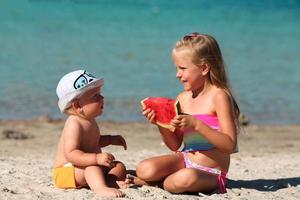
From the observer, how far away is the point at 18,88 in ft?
41.3

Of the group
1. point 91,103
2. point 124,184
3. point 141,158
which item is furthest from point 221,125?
point 141,158

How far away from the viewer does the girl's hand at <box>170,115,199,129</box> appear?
18.0 feet

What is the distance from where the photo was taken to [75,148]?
18.7 ft

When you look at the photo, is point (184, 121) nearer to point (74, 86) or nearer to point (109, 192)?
point (109, 192)

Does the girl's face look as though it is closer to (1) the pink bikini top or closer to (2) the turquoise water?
(1) the pink bikini top

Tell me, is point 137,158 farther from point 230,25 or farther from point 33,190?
point 230,25

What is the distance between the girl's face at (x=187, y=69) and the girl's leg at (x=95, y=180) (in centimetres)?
92

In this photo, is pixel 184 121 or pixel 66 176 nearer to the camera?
pixel 184 121

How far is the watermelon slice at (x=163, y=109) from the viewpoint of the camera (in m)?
5.65

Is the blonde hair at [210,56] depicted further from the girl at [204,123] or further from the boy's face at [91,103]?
the boy's face at [91,103]

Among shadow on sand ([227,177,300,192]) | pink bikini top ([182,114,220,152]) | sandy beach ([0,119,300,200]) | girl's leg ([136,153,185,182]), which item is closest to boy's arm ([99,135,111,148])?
girl's leg ([136,153,185,182])

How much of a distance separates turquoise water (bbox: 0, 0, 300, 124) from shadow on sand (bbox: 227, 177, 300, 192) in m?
4.52

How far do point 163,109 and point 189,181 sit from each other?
55 cm

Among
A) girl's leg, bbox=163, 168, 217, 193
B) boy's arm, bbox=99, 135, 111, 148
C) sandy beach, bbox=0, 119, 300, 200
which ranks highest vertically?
boy's arm, bbox=99, 135, 111, 148
